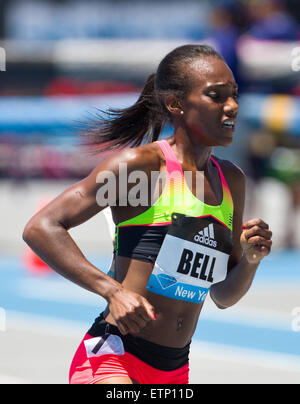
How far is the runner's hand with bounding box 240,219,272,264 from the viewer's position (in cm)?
375

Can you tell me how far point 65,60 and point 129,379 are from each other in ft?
50.3

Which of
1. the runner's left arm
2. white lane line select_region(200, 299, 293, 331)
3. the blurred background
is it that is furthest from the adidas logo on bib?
white lane line select_region(200, 299, 293, 331)

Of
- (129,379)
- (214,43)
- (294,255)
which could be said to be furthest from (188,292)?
(294,255)

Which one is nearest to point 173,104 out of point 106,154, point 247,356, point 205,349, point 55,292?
point 247,356

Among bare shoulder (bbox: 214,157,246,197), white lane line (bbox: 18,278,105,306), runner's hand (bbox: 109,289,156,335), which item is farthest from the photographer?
white lane line (bbox: 18,278,105,306)

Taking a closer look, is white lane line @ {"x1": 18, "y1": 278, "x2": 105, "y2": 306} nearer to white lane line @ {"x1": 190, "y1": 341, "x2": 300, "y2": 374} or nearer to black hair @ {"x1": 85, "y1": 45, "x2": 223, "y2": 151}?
white lane line @ {"x1": 190, "y1": 341, "x2": 300, "y2": 374}

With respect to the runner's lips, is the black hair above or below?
above

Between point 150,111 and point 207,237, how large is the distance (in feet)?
2.11

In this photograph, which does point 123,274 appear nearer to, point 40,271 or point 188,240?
point 188,240

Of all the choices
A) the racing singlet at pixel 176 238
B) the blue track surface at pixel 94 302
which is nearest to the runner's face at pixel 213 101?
the racing singlet at pixel 176 238

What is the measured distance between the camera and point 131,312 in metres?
3.31

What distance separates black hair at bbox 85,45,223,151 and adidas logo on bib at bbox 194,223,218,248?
51cm

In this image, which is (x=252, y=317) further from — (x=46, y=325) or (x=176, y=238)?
(x=176, y=238)

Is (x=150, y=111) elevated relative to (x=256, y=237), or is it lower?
elevated
